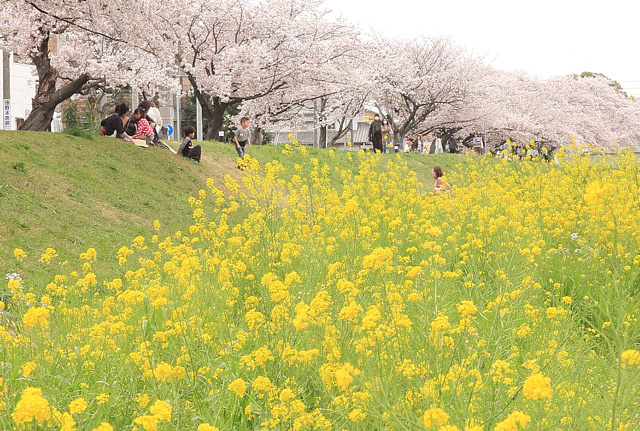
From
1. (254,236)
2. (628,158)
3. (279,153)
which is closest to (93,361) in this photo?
(254,236)

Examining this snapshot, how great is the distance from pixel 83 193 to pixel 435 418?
9128mm

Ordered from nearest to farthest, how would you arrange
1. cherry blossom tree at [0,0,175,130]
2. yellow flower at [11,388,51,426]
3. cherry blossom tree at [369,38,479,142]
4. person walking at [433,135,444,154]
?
1. yellow flower at [11,388,51,426]
2. cherry blossom tree at [0,0,175,130]
3. cherry blossom tree at [369,38,479,142]
4. person walking at [433,135,444,154]

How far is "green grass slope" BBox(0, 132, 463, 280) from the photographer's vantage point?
8211mm

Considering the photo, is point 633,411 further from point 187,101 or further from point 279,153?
point 187,101

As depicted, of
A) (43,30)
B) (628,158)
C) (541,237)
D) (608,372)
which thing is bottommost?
(608,372)

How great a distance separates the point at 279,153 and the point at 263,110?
15.6 feet

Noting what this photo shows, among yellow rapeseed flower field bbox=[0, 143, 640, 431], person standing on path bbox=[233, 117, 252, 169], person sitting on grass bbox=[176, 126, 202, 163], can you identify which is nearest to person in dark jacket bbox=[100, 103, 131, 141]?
person sitting on grass bbox=[176, 126, 202, 163]

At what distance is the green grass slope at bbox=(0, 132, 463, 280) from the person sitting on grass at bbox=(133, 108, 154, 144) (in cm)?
43

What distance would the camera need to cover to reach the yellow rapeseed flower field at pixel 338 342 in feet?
8.57

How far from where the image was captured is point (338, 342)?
10.2ft

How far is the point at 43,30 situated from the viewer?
14.1 meters

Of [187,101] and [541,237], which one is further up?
[187,101]

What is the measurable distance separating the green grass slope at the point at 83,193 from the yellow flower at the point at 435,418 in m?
5.90

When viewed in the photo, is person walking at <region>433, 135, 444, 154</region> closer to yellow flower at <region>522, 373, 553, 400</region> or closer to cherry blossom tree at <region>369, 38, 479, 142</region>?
cherry blossom tree at <region>369, 38, 479, 142</region>
